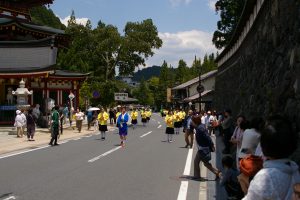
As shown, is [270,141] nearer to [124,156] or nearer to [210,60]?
[124,156]

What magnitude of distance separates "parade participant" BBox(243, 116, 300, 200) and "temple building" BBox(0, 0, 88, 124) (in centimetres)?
2756

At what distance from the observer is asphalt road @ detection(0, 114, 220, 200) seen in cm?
909

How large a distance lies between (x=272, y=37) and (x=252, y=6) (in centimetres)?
416

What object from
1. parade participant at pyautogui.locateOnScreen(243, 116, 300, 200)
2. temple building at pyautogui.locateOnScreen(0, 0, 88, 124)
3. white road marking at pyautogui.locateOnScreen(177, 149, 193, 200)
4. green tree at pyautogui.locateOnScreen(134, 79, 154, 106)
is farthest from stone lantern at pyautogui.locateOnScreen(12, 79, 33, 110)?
green tree at pyautogui.locateOnScreen(134, 79, 154, 106)

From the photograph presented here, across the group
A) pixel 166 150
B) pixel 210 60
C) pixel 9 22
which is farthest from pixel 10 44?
Answer: pixel 210 60

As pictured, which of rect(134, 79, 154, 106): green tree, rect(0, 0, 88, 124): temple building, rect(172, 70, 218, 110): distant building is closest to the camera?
rect(0, 0, 88, 124): temple building

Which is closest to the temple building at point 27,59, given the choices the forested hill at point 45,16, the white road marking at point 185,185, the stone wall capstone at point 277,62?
the white road marking at point 185,185

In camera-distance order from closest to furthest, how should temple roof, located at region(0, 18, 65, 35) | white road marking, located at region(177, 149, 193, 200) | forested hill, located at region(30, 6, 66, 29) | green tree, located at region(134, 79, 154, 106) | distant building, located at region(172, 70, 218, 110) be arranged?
white road marking, located at region(177, 149, 193, 200), temple roof, located at region(0, 18, 65, 35), distant building, located at region(172, 70, 218, 110), forested hill, located at region(30, 6, 66, 29), green tree, located at region(134, 79, 154, 106)

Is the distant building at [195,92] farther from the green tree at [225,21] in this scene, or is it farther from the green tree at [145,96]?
the green tree at [145,96]

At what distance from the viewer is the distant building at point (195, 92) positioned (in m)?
58.1

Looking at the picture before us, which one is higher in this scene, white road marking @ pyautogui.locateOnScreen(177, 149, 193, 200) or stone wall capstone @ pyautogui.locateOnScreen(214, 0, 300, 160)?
stone wall capstone @ pyautogui.locateOnScreen(214, 0, 300, 160)

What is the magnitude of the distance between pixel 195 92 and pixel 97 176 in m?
66.0

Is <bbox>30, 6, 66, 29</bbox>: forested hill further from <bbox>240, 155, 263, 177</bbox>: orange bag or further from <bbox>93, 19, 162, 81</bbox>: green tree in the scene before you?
<bbox>240, 155, 263, 177</bbox>: orange bag

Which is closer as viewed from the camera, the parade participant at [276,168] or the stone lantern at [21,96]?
the parade participant at [276,168]
